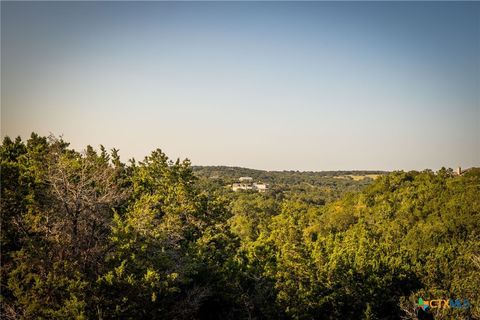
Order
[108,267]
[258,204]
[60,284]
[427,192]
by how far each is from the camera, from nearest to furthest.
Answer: [60,284] < [108,267] < [427,192] < [258,204]

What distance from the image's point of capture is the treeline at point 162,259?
13938mm

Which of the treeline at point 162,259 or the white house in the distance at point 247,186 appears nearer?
the treeline at point 162,259

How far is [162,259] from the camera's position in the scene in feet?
52.9

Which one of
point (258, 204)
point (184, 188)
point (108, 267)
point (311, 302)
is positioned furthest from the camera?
point (258, 204)

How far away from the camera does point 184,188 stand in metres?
23.6

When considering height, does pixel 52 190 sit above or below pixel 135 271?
above

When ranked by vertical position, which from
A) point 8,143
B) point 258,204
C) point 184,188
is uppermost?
point 8,143

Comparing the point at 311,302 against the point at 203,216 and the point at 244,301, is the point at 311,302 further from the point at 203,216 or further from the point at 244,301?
the point at 203,216

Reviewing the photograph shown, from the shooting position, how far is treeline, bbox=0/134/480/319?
1394cm

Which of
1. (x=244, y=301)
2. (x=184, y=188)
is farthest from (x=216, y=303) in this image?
(x=184, y=188)

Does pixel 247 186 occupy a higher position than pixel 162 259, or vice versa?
pixel 162 259

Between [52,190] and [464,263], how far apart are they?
2731 cm

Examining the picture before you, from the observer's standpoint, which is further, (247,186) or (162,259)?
(247,186)

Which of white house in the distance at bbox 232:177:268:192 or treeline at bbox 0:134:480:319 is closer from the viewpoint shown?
treeline at bbox 0:134:480:319
